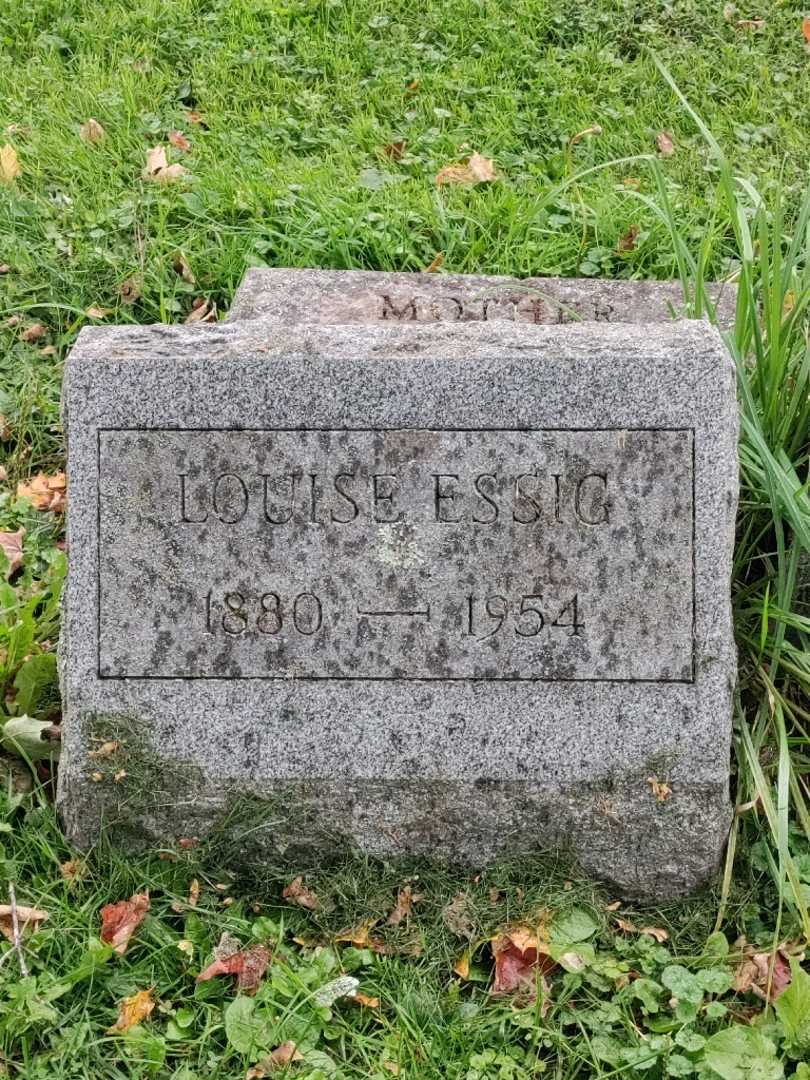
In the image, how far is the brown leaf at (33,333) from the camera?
3.87 meters

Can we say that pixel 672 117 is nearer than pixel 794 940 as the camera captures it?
No

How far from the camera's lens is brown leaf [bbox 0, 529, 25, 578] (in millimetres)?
3188

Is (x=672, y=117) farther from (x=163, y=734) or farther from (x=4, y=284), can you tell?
(x=163, y=734)

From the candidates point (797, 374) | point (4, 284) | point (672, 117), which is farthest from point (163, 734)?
point (672, 117)

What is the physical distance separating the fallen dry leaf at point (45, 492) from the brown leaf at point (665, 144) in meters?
2.77

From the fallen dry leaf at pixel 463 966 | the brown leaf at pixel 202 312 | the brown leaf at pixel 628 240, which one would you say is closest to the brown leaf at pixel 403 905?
the fallen dry leaf at pixel 463 966

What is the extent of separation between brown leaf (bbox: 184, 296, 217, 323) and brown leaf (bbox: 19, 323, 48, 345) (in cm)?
49

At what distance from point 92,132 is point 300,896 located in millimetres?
3374

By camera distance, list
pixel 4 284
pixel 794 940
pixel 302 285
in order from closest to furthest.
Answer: pixel 794 940 → pixel 302 285 → pixel 4 284

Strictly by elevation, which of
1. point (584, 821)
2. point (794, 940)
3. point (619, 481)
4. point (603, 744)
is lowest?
point (794, 940)

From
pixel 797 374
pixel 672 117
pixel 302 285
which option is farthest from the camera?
pixel 672 117

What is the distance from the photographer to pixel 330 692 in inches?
93.0

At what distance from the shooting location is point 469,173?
14.5 feet

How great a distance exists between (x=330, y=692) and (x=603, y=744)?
0.57 metres
